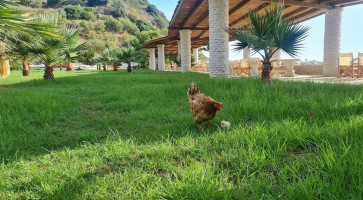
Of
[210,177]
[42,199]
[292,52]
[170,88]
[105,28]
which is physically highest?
[105,28]

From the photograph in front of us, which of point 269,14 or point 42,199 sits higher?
point 269,14

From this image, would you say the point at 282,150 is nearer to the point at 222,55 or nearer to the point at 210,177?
the point at 210,177

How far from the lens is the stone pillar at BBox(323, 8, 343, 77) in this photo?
9.91 meters

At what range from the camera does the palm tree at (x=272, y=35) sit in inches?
181

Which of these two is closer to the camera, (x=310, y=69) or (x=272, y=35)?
(x=272, y=35)

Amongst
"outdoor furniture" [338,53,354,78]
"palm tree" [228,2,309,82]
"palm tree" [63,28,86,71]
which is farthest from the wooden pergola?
"palm tree" [63,28,86,71]

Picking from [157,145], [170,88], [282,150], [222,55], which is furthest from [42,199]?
[222,55]

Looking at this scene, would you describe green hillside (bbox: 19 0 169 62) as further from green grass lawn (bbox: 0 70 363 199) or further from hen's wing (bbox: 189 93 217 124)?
hen's wing (bbox: 189 93 217 124)

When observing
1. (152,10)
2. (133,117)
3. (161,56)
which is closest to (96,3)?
(152,10)

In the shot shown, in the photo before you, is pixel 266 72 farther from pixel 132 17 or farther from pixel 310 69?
pixel 132 17

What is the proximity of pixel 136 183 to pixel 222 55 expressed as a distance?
291 inches

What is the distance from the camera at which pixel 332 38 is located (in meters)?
9.94

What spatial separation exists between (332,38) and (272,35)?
292 inches

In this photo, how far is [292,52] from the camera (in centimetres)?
474
